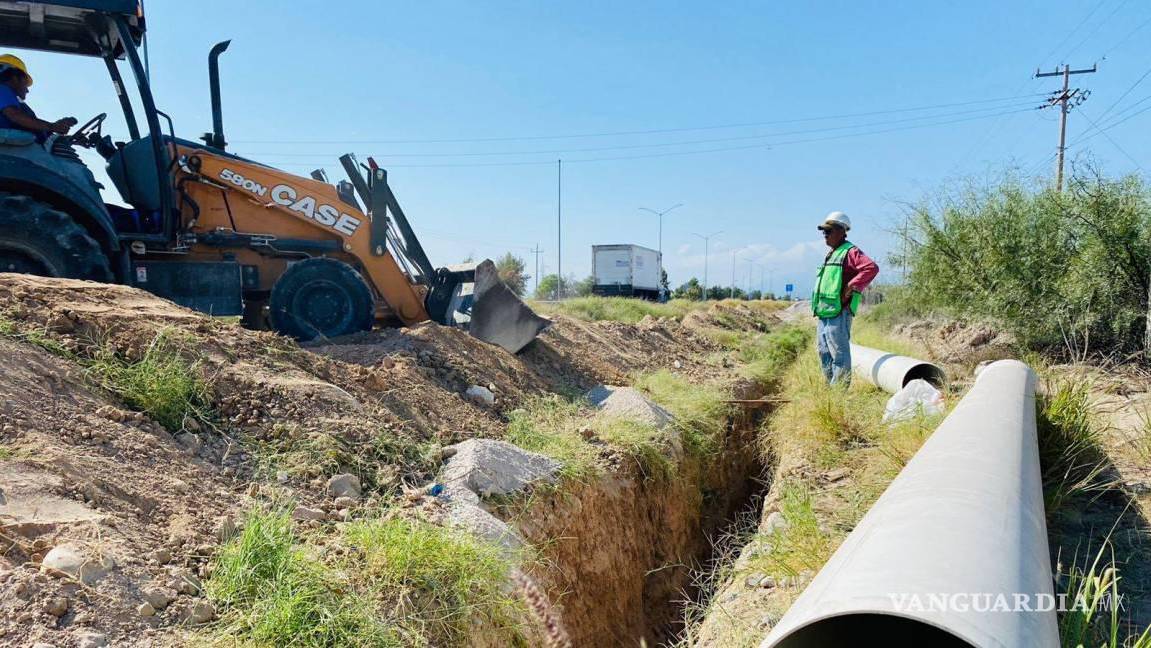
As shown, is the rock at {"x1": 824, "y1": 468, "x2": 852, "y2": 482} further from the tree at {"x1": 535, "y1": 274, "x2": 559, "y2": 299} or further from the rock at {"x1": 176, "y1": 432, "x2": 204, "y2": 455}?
the tree at {"x1": 535, "y1": 274, "x2": 559, "y2": 299}

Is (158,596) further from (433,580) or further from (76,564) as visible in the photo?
(433,580)

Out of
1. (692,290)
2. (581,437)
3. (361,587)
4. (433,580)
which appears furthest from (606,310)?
(692,290)

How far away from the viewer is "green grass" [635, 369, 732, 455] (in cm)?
698

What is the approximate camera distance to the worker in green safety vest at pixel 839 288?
640 cm

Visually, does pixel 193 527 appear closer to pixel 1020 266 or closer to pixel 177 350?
pixel 177 350

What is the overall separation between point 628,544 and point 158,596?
12.2ft

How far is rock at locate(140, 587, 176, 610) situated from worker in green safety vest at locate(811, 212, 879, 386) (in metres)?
5.58

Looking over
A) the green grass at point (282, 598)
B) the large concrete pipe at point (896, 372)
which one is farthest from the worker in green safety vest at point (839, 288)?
the green grass at point (282, 598)

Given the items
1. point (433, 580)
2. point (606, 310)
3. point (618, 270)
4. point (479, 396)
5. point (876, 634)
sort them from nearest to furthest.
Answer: point (876, 634)
point (433, 580)
point (479, 396)
point (606, 310)
point (618, 270)

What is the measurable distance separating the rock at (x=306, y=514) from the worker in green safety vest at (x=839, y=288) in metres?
4.81

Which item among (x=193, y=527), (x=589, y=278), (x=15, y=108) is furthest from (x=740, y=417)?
(x=589, y=278)

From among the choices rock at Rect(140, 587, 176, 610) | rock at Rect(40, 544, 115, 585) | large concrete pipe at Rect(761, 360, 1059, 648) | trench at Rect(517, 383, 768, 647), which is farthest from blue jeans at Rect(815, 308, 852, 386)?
rock at Rect(40, 544, 115, 585)

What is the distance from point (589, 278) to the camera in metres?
37.3

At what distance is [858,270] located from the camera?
6383 millimetres
